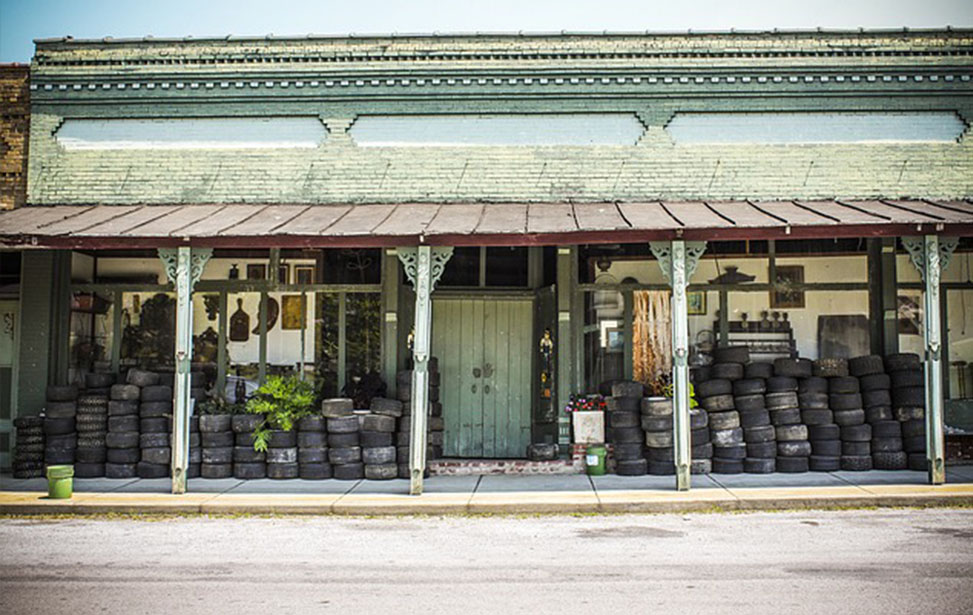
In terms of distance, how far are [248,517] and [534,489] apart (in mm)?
3535

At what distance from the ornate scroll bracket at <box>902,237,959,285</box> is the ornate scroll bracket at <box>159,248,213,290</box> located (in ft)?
29.3

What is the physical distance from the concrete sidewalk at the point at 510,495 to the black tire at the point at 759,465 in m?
0.17

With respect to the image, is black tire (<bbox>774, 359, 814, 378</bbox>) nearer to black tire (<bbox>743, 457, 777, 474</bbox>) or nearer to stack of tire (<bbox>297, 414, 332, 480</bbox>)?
black tire (<bbox>743, 457, 777, 474</bbox>)

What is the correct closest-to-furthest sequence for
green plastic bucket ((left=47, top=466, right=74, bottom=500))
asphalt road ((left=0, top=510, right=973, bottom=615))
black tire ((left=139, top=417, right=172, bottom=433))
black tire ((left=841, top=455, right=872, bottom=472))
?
asphalt road ((left=0, top=510, right=973, bottom=615)), green plastic bucket ((left=47, top=466, right=74, bottom=500)), black tire ((left=841, top=455, right=872, bottom=472)), black tire ((left=139, top=417, right=172, bottom=433))

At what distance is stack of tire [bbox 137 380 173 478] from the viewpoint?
12.2m

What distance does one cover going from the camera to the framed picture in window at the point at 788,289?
43.2 ft

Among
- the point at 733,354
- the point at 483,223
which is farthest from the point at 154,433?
the point at 733,354

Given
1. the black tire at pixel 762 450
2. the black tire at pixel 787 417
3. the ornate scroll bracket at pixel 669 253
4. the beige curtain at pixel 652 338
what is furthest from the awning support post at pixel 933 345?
the beige curtain at pixel 652 338

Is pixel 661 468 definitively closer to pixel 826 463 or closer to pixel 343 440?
pixel 826 463

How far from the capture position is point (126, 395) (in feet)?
40.2

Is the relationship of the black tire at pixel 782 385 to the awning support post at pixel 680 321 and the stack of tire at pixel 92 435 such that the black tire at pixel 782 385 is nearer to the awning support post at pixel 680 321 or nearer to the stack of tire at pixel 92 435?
the awning support post at pixel 680 321

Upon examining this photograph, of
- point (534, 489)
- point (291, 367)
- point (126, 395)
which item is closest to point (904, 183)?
point (534, 489)

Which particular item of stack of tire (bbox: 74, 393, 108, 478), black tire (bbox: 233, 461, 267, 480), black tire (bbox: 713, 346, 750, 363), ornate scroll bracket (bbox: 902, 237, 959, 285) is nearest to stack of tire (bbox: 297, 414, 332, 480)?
black tire (bbox: 233, 461, 267, 480)

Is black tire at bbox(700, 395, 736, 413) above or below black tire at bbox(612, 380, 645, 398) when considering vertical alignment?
below
